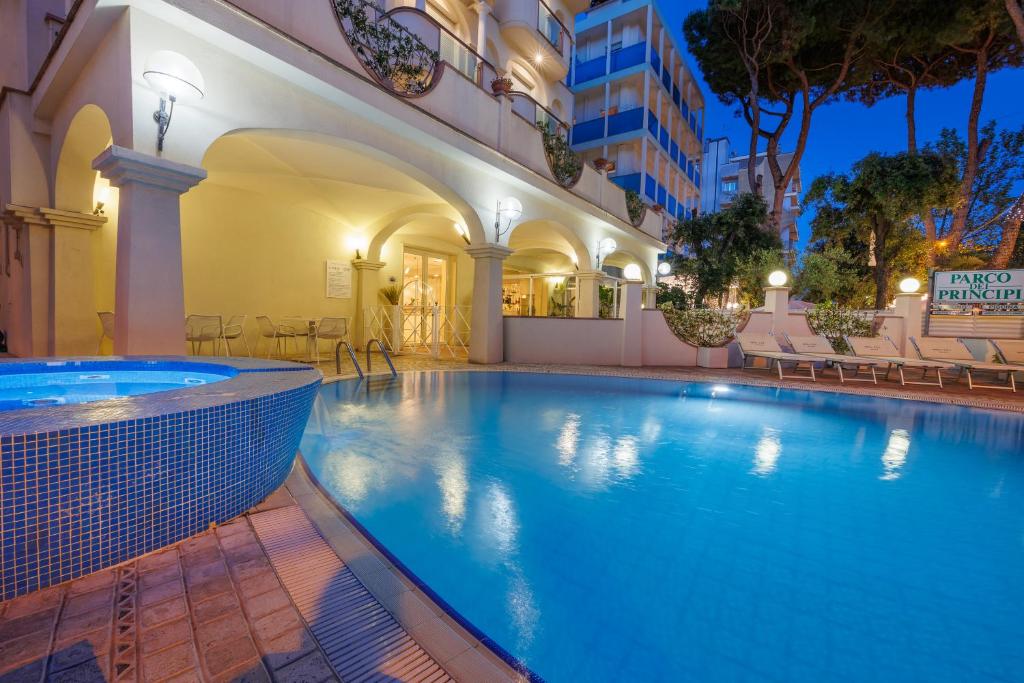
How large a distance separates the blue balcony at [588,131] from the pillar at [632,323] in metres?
11.7

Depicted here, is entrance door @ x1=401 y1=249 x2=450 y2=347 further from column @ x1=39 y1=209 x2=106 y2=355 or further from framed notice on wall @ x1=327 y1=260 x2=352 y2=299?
column @ x1=39 y1=209 x2=106 y2=355

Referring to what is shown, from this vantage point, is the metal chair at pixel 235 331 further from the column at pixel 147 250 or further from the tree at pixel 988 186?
the tree at pixel 988 186

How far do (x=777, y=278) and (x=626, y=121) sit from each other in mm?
10797

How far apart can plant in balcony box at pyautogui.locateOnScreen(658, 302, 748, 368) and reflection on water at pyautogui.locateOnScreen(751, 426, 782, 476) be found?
6.07 metres

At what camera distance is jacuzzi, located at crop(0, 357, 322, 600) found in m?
1.59

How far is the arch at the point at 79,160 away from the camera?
621 cm

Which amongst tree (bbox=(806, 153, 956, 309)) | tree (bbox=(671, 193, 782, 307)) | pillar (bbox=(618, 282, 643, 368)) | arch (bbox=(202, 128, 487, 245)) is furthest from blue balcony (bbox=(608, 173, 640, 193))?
arch (bbox=(202, 128, 487, 245))

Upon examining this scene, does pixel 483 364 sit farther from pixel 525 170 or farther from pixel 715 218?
pixel 715 218

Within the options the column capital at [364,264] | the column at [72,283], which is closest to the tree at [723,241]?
the column capital at [364,264]

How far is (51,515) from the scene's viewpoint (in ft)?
5.42

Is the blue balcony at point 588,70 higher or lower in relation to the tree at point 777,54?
higher

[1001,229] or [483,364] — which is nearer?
[483,364]

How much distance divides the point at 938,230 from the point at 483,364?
60.8ft

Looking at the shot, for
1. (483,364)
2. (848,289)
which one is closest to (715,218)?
(848,289)
